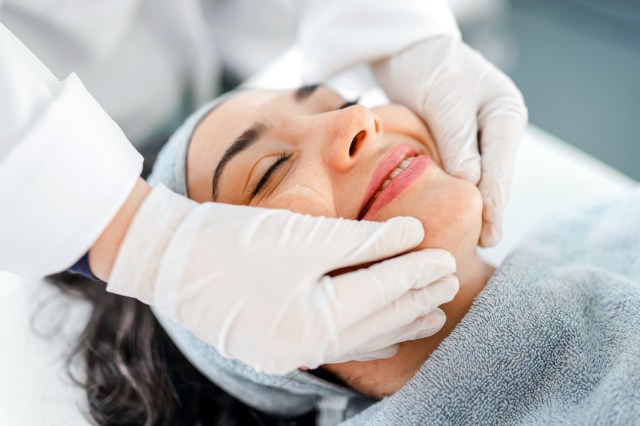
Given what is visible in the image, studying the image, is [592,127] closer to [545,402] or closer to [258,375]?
[545,402]

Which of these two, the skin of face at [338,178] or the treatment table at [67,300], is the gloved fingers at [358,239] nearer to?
the skin of face at [338,178]

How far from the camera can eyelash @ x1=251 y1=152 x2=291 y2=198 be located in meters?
0.90

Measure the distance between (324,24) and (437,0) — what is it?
0.27 metres

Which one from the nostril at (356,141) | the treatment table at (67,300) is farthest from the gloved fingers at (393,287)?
the treatment table at (67,300)

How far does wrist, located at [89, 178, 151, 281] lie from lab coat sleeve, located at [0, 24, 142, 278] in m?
0.01

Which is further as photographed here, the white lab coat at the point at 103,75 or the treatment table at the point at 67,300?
the treatment table at the point at 67,300

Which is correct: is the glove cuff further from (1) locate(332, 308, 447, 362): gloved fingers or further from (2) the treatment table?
(2) the treatment table

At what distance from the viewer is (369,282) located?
2.43ft

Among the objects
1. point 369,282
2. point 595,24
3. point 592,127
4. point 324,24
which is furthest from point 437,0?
point 595,24

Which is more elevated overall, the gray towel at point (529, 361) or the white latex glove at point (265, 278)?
the white latex glove at point (265, 278)

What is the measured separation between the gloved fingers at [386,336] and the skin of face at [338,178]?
0.28ft

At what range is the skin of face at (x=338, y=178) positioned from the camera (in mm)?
835

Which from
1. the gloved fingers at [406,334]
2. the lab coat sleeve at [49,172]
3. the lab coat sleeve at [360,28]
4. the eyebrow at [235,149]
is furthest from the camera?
the lab coat sleeve at [360,28]

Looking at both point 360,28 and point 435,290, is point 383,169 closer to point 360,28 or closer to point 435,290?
point 435,290
